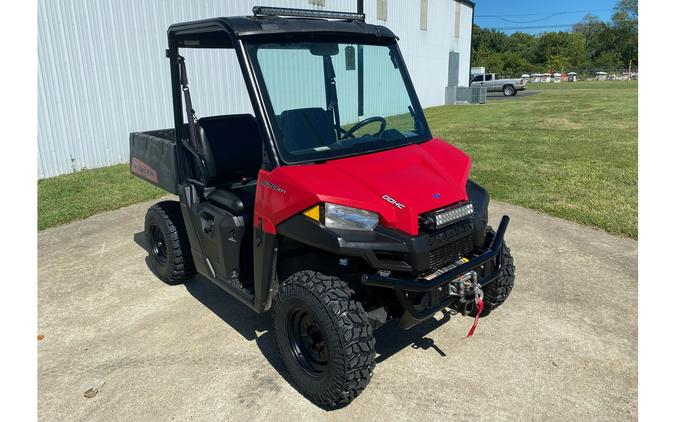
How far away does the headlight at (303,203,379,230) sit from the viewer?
2666 mm

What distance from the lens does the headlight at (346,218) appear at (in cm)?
267

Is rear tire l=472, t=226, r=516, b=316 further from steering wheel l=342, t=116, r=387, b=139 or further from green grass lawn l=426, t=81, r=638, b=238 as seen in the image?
green grass lawn l=426, t=81, r=638, b=238

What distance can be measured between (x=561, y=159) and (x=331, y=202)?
8913 millimetres

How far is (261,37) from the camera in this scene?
9.81ft

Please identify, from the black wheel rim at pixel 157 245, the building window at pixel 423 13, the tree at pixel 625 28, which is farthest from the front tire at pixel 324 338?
the tree at pixel 625 28

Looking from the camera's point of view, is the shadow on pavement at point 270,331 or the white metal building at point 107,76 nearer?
the shadow on pavement at point 270,331

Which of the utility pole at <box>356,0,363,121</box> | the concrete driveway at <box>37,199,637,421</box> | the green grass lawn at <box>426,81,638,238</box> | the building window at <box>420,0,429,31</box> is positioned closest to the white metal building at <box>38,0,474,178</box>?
the concrete driveway at <box>37,199,637,421</box>

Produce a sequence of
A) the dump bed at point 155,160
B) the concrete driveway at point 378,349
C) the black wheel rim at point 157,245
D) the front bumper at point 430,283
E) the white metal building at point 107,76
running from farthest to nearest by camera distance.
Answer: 1. the white metal building at point 107,76
2. the black wheel rim at point 157,245
3. the dump bed at point 155,160
4. the concrete driveway at point 378,349
5. the front bumper at point 430,283

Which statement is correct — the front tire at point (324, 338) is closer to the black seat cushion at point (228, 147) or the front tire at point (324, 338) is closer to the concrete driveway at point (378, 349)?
the concrete driveway at point (378, 349)

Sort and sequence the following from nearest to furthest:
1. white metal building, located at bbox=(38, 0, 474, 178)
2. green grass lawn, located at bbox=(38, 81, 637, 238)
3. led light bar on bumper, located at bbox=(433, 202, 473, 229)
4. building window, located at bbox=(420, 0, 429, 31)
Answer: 1. led light bar on bumper, located at bbox=(433, 202, 473, 229)
2. green grass lawn, located at bbox=(38, 81, 637, 238)
3. white metal building, located at bbox=(38, 0, 474, 178)
4. building window, located at bbox=(420, 0, 429, 31)

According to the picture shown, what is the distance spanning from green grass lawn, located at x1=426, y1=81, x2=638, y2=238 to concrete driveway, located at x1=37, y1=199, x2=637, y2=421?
187 centimetres

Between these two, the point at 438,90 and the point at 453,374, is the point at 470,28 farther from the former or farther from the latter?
the point at 453,374

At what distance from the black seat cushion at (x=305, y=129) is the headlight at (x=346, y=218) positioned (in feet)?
1.76

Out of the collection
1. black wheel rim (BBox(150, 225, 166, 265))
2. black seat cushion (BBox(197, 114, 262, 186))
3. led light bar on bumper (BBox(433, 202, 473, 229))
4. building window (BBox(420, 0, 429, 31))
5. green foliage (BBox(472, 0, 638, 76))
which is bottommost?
black wheel rim (BBox(150, 225, 166, 265))
